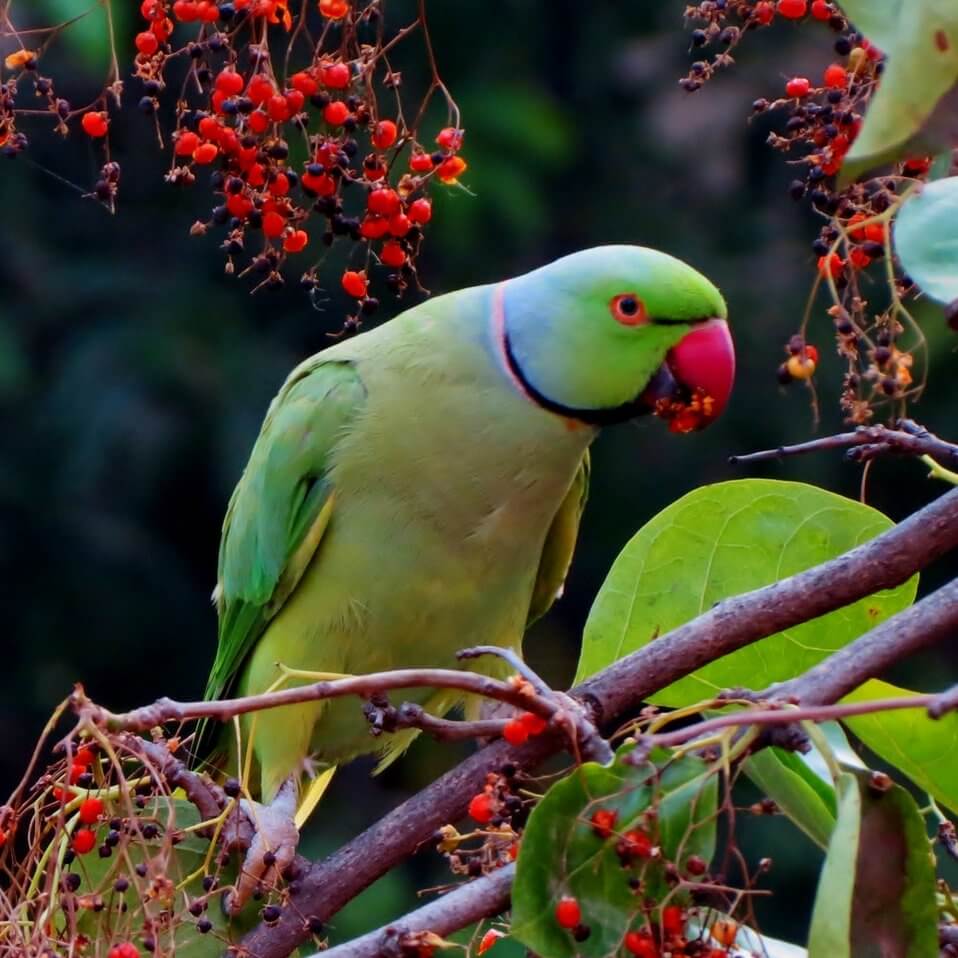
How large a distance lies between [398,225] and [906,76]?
20.9 inches

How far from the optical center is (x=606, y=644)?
4.35ft

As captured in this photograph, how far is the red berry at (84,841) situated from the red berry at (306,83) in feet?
1.74

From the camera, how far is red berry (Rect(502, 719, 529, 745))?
39.0 inches

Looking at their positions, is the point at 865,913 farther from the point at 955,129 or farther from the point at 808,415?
the point at 808,415

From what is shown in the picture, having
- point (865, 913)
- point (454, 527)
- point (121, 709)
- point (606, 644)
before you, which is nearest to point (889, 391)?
point (865, 913)

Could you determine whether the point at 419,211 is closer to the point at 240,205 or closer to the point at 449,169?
the point at 449,169

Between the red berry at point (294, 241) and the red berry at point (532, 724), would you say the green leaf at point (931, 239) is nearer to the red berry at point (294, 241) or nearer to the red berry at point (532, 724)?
the red berry at point (532, 724)

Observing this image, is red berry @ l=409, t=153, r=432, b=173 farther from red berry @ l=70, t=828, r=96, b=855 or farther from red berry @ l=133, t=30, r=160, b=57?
red berry @ l=70, t=828, r=96, b=855

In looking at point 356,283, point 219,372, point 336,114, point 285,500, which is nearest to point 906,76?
point 336,114

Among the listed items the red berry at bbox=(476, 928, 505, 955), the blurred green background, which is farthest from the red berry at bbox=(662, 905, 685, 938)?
the blurred green background

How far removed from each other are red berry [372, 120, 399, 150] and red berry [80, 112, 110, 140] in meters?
0.19

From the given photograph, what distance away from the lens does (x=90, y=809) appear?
3.61ft

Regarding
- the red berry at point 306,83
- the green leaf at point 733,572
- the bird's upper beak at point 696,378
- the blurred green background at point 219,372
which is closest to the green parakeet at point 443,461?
the bird's upper beak at point 696,378

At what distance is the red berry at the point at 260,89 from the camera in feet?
3.84
